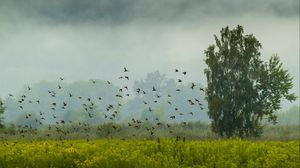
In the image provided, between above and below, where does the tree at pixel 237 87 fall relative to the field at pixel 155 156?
above

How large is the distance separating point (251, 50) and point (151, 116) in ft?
354

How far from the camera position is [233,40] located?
33.6 m

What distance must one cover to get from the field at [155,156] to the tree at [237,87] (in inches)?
649

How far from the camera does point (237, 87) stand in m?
32.8

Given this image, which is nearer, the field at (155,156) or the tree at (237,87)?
the field at (155,156)

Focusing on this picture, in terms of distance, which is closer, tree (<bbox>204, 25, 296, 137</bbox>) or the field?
the field

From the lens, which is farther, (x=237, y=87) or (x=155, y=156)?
(x=237, y=87)

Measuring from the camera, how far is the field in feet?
42.6

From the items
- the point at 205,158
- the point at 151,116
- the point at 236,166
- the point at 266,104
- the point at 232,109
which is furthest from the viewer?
the point at 151,116

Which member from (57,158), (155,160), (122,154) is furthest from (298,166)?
(57,158)

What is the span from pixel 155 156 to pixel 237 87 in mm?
19982

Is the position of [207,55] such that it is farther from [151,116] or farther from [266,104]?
[151,116]

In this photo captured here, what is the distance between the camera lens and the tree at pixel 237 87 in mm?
32031

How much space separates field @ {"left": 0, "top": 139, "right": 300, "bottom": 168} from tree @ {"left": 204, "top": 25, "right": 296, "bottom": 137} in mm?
16479
